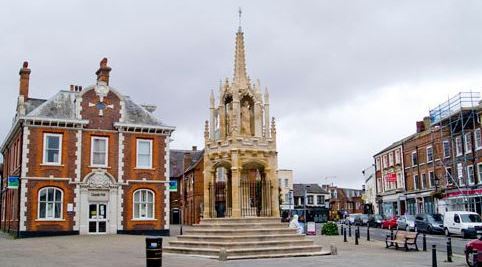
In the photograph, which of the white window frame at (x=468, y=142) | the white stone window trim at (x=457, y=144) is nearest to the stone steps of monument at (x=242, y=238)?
the white window frame at (x=468, y=142)

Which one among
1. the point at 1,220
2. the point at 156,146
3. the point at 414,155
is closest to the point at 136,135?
the point at 156,146

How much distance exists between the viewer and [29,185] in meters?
33.9

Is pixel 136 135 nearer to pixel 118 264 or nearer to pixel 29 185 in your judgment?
pixel 29 185

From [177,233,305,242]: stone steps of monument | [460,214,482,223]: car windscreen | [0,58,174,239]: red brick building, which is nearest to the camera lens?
[177,233,305,242]: stone steps of monument

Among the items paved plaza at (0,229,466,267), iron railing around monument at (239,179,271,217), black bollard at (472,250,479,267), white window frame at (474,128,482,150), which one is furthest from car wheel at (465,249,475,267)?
white window frame at (474,128,482,150)

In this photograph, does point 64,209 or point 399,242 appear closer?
point 399,242

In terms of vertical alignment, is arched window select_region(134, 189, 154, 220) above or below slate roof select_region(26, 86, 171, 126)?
below

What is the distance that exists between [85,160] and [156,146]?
5087 millimetres

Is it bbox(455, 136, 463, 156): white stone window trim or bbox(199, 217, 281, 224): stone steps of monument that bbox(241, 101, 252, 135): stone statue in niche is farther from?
bbox(455, 136, 463, 156): white stone window trim

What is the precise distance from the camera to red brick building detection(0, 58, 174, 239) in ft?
112

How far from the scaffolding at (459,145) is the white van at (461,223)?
21.9ft

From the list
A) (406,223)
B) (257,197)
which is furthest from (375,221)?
(257,197)

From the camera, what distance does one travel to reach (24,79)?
3881 centimetres

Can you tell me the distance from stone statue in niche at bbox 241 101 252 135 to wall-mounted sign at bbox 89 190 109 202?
17419 millimetres
